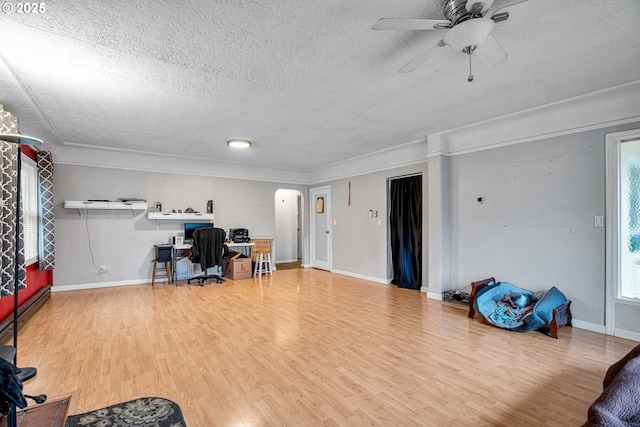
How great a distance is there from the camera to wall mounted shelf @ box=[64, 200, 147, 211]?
16.9ft

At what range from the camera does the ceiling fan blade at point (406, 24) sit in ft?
5.44

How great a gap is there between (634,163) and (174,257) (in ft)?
22.3

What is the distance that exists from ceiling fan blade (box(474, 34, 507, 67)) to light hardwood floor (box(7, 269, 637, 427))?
7.70ft

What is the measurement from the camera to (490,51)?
2.00 meters

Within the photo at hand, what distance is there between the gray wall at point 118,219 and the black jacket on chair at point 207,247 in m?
0.97

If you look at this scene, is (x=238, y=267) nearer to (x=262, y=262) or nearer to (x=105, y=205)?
(x=262, y=262)

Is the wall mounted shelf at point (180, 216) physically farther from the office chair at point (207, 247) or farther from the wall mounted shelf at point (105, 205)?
the office chair at point (207, 247)

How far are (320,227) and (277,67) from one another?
537cm

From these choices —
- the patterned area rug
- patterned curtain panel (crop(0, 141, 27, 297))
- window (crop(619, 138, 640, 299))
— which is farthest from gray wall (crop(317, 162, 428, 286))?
patterned curtain panel (crop(0, 141, 27, 297))

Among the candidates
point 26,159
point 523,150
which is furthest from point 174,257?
point 523,150

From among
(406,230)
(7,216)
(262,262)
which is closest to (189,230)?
(262,262)

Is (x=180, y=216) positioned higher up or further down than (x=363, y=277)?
higher up

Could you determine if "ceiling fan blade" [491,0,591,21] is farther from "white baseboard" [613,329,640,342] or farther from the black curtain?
the black curtain

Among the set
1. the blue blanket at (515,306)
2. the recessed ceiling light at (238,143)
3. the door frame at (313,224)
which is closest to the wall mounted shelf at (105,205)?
the recessed ceiling light at (238,143)
